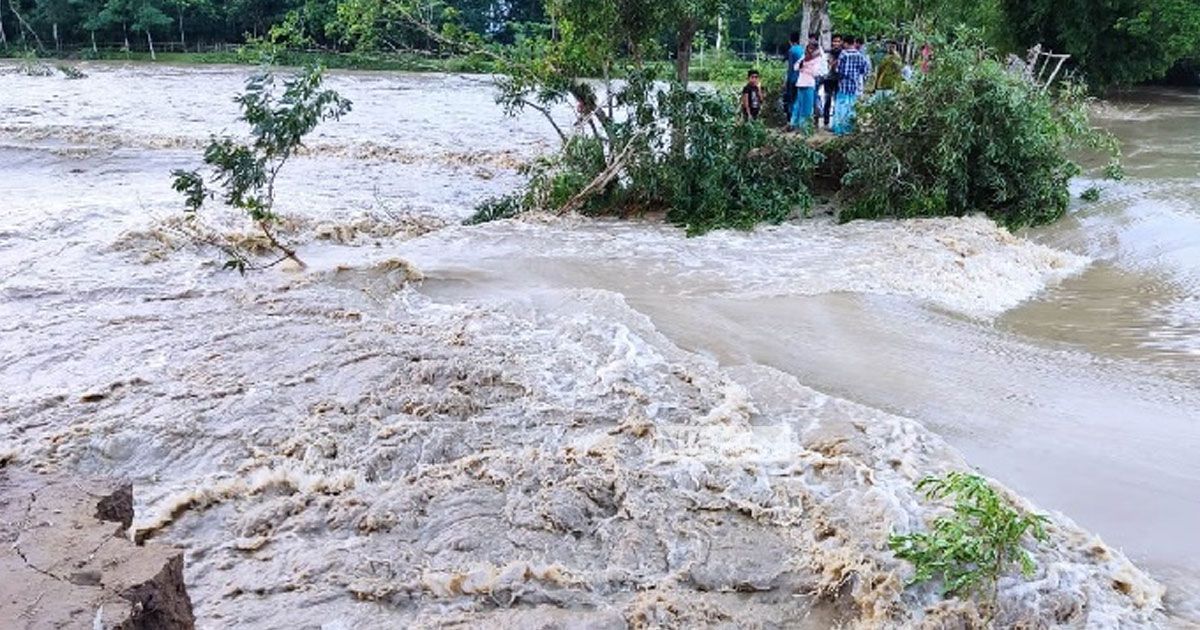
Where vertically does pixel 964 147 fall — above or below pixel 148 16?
below

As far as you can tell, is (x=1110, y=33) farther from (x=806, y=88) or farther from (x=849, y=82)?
(x=849, y=82)

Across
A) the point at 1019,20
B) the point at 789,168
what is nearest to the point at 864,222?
the point at 789,168

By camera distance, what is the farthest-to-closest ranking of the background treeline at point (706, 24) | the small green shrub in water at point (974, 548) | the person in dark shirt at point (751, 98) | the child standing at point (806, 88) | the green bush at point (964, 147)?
1. the person in dark shirt at point (751, 98)
2. the child standing at point (806, 88)
3. the background treeline at point (706, 24)
4. the green bush at point (964, 147)
5. the small green shrub in water at point (974, 548)

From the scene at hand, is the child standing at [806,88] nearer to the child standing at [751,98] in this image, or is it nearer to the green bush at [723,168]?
the child standing at [751,98]

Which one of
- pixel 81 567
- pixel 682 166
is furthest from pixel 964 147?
pixel 81 567

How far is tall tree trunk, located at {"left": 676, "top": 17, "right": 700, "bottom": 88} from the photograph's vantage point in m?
12.2

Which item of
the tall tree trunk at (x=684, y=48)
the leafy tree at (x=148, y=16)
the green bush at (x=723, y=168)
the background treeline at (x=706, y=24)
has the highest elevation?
the leafy tree at (x=148, y=16)

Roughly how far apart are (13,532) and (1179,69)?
36.1m

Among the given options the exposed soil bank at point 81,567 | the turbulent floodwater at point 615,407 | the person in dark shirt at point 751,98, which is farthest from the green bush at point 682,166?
the exposed soil bank at point 81,567

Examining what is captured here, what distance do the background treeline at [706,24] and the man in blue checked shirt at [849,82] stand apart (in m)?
1.28

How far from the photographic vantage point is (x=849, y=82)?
13.0 m

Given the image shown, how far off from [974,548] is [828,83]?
35.0 ft

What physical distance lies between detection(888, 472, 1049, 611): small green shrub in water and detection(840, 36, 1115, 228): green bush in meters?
8.16

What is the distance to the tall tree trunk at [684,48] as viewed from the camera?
1225 centimetres
